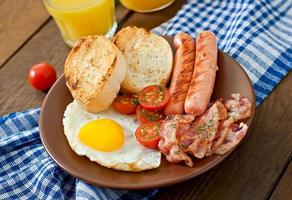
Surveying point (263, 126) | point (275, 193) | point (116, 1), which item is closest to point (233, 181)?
point (275, 193)

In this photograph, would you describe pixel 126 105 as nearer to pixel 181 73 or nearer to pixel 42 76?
pixel 181 73

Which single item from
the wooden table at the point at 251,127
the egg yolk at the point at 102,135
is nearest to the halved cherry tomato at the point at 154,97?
the egg yolk at the point at 102,135

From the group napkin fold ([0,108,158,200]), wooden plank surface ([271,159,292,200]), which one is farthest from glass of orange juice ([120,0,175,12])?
wooden plank surface ([271,159,292,200])

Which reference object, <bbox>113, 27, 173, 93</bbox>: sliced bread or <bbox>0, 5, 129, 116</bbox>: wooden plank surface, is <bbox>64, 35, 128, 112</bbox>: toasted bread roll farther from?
<bbox>0, 5, 129, 116</bbox>: wooden plank surface

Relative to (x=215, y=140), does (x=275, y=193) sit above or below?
below

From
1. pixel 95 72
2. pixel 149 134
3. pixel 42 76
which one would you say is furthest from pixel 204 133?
pixel 42 76

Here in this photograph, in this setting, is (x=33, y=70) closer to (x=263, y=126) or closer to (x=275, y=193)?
(x=263, y=126)

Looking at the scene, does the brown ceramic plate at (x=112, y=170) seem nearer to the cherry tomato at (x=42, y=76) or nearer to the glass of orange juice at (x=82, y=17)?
the cherry tomato at (x=42, y=76)
